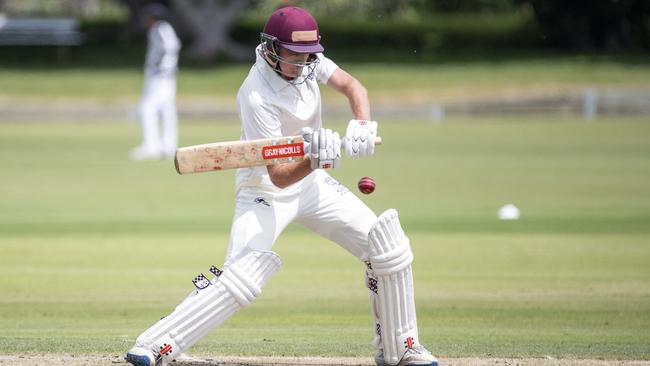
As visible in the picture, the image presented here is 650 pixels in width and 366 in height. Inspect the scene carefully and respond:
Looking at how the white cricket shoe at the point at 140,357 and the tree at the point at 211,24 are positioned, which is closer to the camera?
the white cricket shoe at the point at 140,357

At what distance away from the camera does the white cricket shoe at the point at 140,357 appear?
526cm

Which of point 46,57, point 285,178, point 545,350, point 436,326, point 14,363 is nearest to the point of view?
point 285,178

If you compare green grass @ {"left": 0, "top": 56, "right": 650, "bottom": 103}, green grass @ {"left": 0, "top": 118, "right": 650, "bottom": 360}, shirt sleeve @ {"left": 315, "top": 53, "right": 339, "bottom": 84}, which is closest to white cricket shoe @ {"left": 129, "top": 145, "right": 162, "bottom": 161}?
green grass @ {"left": 0, "top": 118, "right": 650, "bottom": 360}

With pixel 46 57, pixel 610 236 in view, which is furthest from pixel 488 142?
pixel 46 57

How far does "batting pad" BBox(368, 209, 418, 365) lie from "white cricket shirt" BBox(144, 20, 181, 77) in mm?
12089

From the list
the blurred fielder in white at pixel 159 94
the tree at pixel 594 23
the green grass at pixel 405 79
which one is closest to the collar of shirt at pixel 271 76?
the blurred fielder in white at pixel 159 94

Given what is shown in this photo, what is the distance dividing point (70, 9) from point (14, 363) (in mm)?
61459

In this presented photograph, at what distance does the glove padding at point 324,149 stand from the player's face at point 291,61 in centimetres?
39

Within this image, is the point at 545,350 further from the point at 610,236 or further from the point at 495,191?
the point at 495,191

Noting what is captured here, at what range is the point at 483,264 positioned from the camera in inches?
366

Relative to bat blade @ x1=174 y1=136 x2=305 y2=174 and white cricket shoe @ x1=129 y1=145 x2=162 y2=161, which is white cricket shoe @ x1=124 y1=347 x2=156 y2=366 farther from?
white cricket shoe @ x1=129 y1=145 x2=162 y2=161

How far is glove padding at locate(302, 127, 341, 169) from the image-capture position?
5.18 meters

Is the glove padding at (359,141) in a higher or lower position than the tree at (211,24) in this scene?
higher

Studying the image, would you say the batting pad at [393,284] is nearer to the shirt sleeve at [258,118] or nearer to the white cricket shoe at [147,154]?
the shirt sleeve at [258,118]
